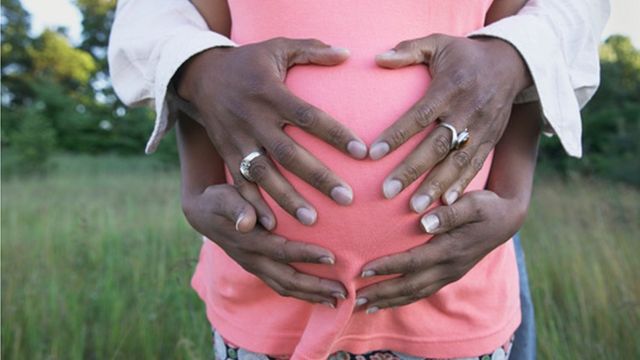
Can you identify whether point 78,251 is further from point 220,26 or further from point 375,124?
point 375,124

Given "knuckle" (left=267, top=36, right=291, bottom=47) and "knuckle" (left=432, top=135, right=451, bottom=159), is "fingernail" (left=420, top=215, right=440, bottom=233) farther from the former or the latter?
"knuckle" (left=267, top=36, right=291, bottom=47)

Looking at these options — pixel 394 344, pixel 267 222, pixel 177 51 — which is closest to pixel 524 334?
pixel 394 344

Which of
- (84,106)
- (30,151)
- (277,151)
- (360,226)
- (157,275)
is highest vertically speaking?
(277,151)

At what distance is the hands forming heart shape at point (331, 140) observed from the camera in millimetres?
963

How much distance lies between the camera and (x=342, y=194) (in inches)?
37.9

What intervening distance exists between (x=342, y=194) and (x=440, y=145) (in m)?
0.18

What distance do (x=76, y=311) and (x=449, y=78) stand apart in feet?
7.63

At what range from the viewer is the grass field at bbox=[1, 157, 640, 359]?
247cm

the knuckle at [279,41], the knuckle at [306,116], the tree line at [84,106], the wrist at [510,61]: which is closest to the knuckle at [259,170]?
the knuckle at [306,116]

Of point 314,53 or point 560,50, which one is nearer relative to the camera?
point 314,53

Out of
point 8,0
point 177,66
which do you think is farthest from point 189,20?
point 8,0

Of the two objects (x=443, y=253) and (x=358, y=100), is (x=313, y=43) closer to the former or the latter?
(x=358, y=100)

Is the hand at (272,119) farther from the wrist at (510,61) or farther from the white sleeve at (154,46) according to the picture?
the wrist at (510,61)

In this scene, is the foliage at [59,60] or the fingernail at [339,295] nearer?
the fingernail at [339,295]
